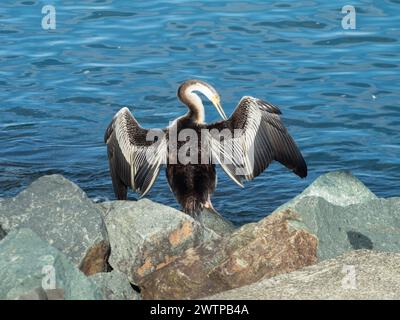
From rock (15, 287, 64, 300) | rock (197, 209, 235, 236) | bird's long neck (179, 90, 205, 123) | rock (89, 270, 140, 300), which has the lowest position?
rock (197, 209, 235, 236)

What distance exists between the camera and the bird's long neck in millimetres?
9188

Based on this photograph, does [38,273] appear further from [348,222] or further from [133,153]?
[133,153]

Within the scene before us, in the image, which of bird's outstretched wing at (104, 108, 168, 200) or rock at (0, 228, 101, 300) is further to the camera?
bird's outstretched wing at (104, 108, 168, 200)

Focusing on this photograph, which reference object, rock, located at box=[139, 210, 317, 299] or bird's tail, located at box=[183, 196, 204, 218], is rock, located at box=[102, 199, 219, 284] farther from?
bird's tail, located at box=[183, 196, 204, 218]

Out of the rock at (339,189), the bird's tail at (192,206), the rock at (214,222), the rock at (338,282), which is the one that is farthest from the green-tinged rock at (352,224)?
the bird's tail at (192,206)

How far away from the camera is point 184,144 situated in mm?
8867

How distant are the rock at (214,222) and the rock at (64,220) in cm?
156

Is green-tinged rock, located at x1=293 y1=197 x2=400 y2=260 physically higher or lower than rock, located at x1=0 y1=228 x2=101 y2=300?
lower

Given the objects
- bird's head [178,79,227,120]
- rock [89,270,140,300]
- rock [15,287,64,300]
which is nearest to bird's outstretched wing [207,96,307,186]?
bird's head [178,79,227,120]

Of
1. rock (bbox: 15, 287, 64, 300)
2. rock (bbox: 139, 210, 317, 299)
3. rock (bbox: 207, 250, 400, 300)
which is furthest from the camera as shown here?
rock (bbox: 139, 210, 317, 299)

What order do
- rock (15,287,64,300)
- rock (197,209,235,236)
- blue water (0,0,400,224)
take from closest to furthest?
1. rock (15,287,64,300)
2. rock (197,209,235,236)
3. blue water (0,0,400,224)

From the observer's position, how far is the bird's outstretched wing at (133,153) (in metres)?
8.98

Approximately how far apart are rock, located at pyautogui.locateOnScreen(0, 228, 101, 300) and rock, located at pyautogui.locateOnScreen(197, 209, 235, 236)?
229cm

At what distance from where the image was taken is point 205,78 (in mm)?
12961
